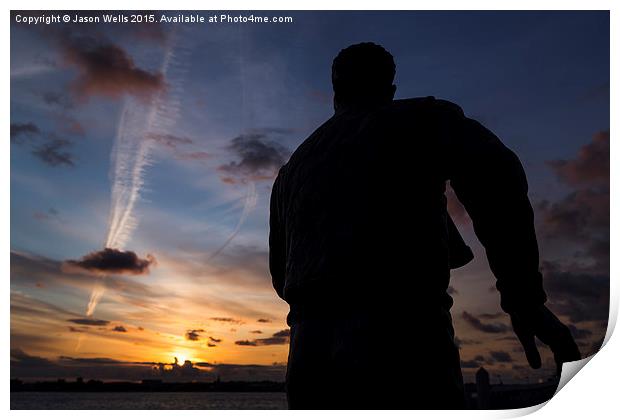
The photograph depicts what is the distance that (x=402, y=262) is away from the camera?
1.61 m

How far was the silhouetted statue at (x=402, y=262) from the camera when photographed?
1.62 metres

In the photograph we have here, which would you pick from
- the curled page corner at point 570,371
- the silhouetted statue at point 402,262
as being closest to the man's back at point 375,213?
the silhouetted statue at point 402,262

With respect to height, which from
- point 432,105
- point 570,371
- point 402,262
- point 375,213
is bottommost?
point 570,371

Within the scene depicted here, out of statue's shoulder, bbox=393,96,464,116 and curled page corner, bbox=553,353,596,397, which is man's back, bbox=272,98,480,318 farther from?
curled page corner, bbox=553,353,596,397

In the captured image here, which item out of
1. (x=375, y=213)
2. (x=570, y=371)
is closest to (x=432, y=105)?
(x=375, y=213)

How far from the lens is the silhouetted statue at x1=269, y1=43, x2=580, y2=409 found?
5.31ft

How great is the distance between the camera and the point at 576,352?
157 cm

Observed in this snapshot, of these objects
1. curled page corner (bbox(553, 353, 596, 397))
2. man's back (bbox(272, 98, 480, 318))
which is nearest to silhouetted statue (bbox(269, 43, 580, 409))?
man's back (bbox(272, 98, 480, 318))

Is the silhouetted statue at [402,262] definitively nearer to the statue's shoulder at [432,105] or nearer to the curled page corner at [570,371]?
the statue's shoulder at [432,105]

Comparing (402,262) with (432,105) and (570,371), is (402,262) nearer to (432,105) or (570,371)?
(432,105)

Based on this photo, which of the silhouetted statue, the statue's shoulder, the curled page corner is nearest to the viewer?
the silhouetted statue
